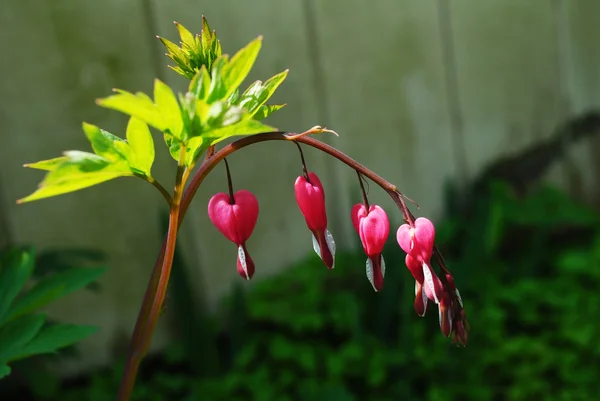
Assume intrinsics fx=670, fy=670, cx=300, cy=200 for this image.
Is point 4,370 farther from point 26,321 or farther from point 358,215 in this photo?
point 358,215

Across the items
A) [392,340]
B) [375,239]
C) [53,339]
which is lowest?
[392,340]

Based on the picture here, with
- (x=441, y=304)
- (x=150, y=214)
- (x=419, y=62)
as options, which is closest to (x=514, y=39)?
(x=419, y=62)

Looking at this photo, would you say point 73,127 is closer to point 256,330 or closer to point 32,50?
point 32,50

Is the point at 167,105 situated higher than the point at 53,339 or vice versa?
the point at 167,105

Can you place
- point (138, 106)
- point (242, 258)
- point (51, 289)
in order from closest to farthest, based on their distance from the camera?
point (138, 106)
point (242, 258)
point (51, 289)

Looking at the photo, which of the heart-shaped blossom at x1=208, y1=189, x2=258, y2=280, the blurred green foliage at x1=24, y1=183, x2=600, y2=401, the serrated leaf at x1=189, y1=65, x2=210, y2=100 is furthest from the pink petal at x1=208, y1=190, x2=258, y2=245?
the blurred green foliage at x1=24, y1=183, x2=600, y2=401

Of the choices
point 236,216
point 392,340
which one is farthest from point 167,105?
point 392,340

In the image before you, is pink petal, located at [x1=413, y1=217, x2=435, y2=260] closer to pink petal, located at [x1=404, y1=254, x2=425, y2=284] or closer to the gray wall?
pink petal, located at [x1=404, y1=254, x2=425, y2=284]

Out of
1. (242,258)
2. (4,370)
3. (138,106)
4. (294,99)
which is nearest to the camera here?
(138,106)
